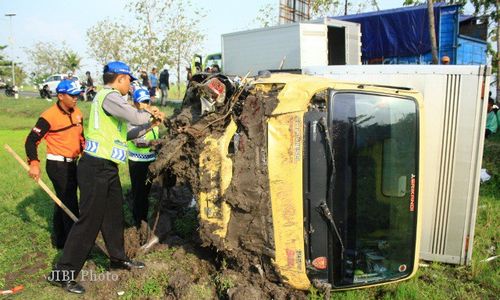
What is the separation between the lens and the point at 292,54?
12.5 metres

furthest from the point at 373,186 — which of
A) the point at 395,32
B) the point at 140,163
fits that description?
the point at 395,32

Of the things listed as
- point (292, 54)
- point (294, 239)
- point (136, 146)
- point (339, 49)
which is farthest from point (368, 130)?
point (339, 49)

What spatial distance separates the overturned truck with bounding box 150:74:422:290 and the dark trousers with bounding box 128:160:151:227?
126 cm

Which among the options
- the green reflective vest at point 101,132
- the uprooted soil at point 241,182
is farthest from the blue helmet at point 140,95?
the uprooted soil at point 241,182

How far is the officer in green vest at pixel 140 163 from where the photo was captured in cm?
499

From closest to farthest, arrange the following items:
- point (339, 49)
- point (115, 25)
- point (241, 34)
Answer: point (339, 49), point (241, 34), point (115, 25)

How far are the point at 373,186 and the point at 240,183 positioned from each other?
1091 millimetres

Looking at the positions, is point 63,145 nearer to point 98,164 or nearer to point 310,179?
point 98,164

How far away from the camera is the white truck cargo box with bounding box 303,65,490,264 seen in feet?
14.3

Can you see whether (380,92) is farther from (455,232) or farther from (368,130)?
(455,232)

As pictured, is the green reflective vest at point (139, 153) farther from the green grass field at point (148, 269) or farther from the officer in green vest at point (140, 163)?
the green grass field at point (148, 269)

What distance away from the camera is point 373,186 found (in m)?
3.58

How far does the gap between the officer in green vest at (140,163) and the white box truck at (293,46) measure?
734cm

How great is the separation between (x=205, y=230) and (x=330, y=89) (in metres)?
1.54
